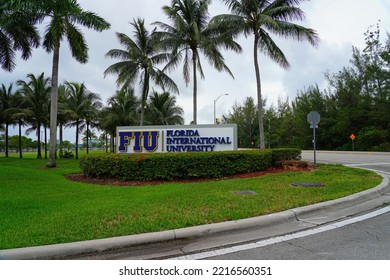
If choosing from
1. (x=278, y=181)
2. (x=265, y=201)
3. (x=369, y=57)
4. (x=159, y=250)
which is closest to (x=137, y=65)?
(x=278, y=181)

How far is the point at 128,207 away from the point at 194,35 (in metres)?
14.9

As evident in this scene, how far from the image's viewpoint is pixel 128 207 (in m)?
5.36

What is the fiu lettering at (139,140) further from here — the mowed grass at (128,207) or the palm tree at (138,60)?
the palm tree at (138,60)

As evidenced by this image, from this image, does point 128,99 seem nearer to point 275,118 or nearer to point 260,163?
point 260,163

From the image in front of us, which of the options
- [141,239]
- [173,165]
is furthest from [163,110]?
[141,239]

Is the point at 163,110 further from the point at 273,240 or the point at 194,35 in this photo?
the point at 273,240

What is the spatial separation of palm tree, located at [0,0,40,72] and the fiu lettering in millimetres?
9575

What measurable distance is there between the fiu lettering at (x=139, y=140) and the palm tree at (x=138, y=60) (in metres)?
8.53

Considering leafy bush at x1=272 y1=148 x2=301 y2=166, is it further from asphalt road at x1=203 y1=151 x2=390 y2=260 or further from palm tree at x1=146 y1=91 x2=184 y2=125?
palm tree at x1=146 y1=91 x2=184 y2=125

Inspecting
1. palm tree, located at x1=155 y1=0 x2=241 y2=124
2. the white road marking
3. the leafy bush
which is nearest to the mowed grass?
the white road marking

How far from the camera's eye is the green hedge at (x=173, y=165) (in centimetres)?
954

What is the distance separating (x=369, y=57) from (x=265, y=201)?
143ft

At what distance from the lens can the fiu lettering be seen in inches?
506

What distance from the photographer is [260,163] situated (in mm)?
10680
